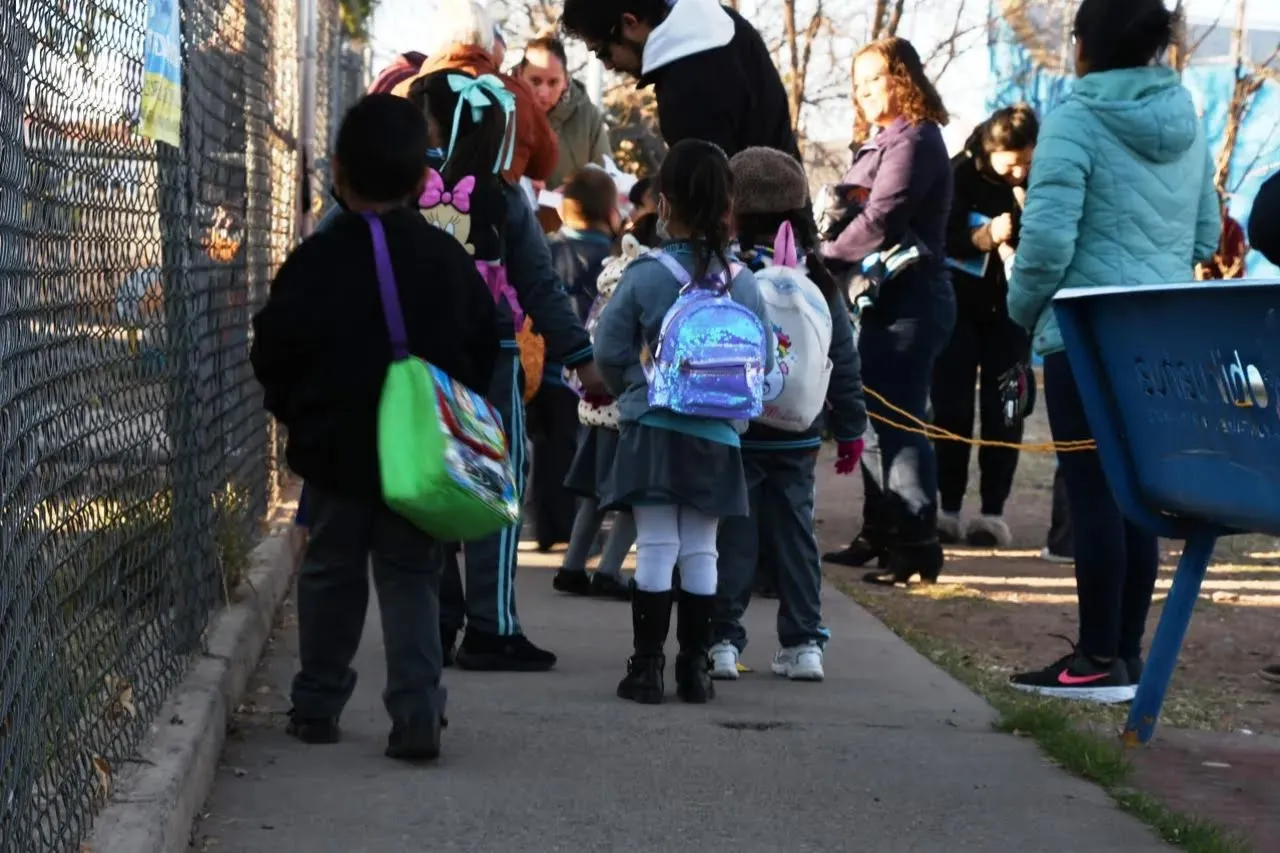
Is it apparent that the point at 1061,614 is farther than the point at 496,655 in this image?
Yes

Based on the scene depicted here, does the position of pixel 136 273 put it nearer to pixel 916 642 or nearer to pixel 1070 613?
pixel 916 642

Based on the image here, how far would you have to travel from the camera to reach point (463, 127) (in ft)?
19.8

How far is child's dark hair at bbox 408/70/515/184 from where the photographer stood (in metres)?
6.01

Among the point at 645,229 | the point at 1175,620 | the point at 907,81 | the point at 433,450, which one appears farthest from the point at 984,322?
the point at 433,450

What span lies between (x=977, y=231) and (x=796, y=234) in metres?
3.36

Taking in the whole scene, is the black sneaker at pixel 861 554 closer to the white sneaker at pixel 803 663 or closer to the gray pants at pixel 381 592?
the white sneaker at pixel 803 663

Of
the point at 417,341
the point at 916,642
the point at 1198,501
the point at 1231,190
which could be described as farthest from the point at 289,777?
the point at 1231,190

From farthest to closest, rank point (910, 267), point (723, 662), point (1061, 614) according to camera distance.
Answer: point (910, 267)
point (1061, 614)
point (723, 662)

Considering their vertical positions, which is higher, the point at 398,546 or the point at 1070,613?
the point at 398,546

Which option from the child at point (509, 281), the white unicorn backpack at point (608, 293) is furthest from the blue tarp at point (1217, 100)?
the child at point (509, 281)

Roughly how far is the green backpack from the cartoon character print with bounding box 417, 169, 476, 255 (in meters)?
1.00

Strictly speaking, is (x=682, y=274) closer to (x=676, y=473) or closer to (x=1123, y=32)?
(x=676, y=473)

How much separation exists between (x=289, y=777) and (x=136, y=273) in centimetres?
119

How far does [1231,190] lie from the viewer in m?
20.7
